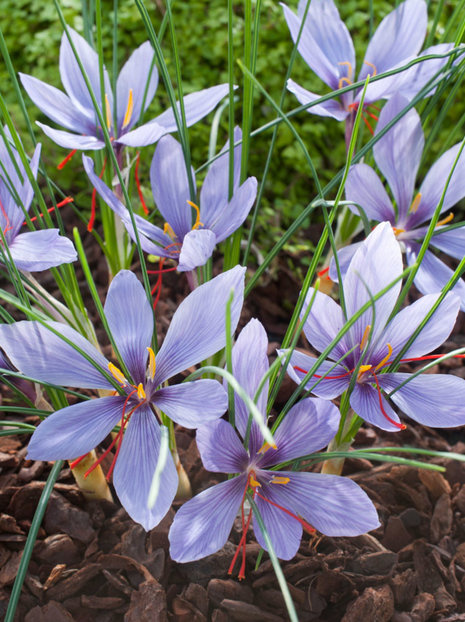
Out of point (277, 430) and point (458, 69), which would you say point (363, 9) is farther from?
point (277, 430)

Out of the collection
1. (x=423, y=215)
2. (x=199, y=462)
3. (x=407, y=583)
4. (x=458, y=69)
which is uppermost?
(x=458, y=69)

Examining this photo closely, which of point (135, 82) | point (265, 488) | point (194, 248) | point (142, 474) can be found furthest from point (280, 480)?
point (135, 82)

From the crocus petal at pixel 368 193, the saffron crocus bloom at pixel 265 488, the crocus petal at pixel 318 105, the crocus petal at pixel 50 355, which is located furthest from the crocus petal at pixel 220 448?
the crocus petal at pixel 318 105

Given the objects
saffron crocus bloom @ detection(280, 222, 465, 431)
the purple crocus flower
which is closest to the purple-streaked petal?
the purple crocus flower

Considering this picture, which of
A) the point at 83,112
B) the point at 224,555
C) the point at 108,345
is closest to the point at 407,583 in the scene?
the point at 224,555

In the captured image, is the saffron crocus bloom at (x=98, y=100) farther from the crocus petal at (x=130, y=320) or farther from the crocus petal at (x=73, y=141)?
the crocus petal at (x=130, y=320)

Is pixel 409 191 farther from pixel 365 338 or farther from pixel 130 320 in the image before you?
pixel 130 320
